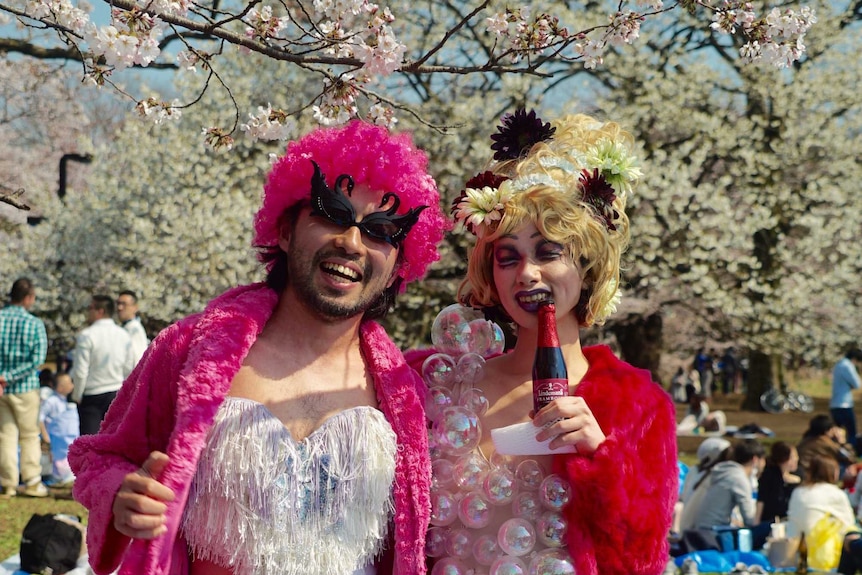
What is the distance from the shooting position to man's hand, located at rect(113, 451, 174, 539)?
2203mm

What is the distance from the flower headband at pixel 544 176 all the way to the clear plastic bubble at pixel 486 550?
0.83m

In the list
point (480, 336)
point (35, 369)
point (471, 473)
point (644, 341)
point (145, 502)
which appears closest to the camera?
point (145, 502)

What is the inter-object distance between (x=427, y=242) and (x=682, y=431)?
40.6 feet

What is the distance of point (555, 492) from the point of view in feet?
8.28

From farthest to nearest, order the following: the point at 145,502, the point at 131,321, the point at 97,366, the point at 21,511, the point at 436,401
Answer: the point at 131,321 → the point at 97,366 → the point at 21,511 → the point at 436,401 → the point at 145,502

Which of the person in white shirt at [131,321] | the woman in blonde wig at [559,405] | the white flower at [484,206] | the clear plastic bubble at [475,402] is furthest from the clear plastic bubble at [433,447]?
the person in white shirt at [131,321]

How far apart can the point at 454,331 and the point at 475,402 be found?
25cm

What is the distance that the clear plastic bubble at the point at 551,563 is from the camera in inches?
97.5

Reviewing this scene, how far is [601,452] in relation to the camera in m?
2.47

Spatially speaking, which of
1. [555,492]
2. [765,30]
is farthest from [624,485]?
[765,30]

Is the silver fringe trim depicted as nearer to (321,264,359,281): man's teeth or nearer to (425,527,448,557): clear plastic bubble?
(425,527,448,557): clear plastic bubble

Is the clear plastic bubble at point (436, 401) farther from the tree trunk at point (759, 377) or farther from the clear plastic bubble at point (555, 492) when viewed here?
A: the tree trunk at point (759, 377)

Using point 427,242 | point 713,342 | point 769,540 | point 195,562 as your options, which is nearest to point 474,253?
point 427,242

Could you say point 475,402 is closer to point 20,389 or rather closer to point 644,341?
point 20,389
